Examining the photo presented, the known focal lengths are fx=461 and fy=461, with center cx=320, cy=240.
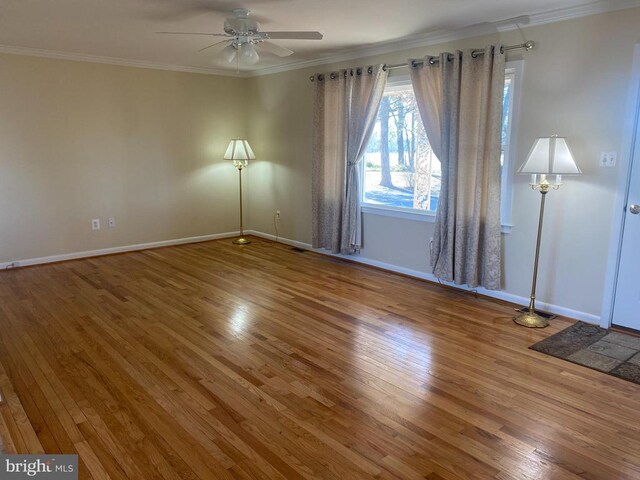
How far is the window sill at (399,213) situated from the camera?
15.2ft

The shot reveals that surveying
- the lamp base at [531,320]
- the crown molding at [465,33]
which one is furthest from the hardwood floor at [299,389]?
the crown molding at [465,33]

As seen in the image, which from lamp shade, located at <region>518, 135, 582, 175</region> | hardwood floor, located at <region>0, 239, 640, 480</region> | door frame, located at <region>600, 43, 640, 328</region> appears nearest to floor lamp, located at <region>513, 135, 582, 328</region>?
lamp shade, located at <region>518, 135, 582, 175</region>

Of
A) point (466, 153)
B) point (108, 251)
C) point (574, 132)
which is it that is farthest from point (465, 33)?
point (108, 251)

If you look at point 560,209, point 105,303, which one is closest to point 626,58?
point 560,209

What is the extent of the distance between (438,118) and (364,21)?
1129 mm

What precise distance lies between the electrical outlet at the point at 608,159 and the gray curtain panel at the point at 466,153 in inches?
30.2

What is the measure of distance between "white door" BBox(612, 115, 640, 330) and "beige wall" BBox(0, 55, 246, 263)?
504 centimetres

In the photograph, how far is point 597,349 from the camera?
10.4 ft

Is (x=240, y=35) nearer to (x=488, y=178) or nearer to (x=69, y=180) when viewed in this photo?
(x=488, y=178)

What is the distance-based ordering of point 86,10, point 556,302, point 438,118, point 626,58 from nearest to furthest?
point 626,58
point 86,10
point 556,302
point 438,118

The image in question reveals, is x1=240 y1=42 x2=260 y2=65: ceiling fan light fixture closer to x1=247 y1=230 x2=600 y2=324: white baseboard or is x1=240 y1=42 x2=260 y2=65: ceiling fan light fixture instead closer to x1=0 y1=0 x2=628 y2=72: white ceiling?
x1=0 y1=0 x2=628 y2=72: white ceiling

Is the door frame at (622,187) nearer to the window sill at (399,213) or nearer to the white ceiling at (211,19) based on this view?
the white ceiling at (211,19)

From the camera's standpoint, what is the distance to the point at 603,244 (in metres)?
3.48

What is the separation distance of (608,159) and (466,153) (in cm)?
112
